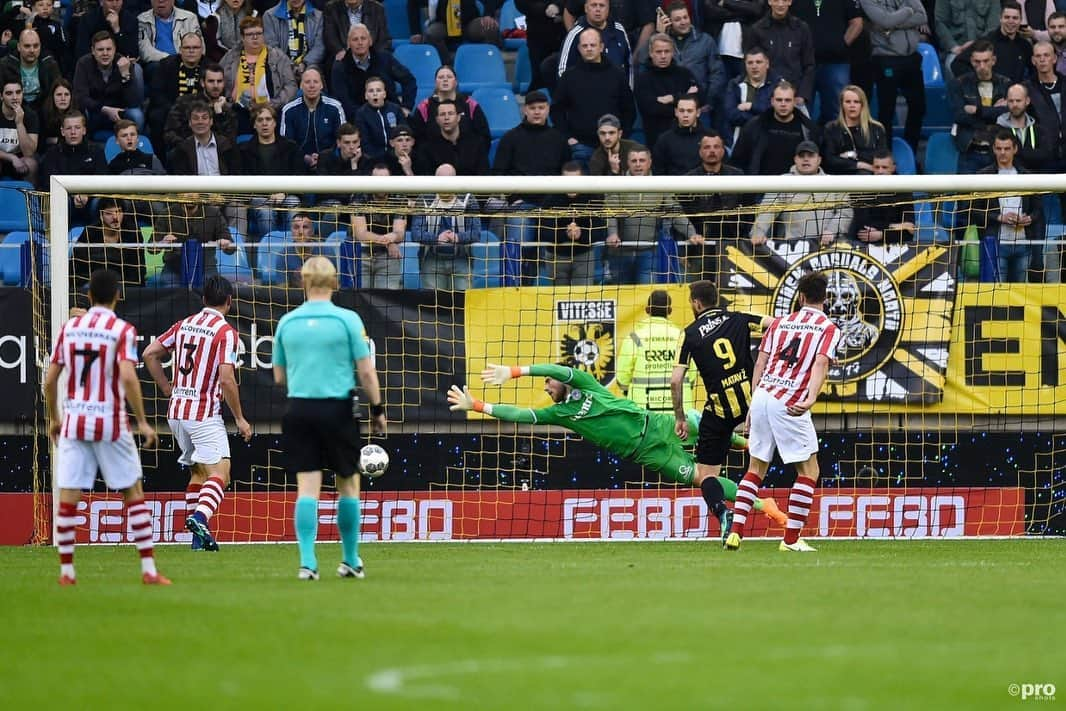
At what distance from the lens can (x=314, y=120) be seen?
18.0m

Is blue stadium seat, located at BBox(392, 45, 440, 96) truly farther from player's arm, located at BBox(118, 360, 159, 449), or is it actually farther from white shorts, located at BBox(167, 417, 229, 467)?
player's arm, located at BBox(118, 360, 159, 449)

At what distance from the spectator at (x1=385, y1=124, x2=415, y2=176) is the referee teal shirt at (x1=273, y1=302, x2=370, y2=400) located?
24.2 ft

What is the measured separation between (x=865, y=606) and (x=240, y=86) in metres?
12.2

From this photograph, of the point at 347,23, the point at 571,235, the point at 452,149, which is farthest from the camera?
the point at 347,23

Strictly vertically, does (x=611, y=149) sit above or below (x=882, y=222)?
above

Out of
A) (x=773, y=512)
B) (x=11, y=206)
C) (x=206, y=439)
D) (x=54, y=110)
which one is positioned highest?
(x=54, y=110)

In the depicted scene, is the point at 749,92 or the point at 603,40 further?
the point at 603,40

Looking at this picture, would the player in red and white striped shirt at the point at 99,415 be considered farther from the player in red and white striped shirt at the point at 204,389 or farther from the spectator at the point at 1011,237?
the spectator at the point at 1011,237

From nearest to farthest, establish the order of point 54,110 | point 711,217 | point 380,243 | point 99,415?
point 99,415 < point 380,243 < point 711,217 < point 54,110

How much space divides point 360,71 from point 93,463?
934cm

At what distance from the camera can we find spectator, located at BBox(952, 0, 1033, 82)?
61.4 feet

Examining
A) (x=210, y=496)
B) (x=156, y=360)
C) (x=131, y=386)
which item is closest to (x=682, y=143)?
(x=156, y=360)

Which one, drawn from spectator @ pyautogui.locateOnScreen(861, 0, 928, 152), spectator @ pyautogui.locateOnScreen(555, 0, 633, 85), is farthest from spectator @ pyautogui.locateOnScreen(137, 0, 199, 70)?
spectator @ pyautogui.locateOnScreen(861, 0, 928, 152)

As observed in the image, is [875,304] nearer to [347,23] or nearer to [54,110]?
[347,23]
